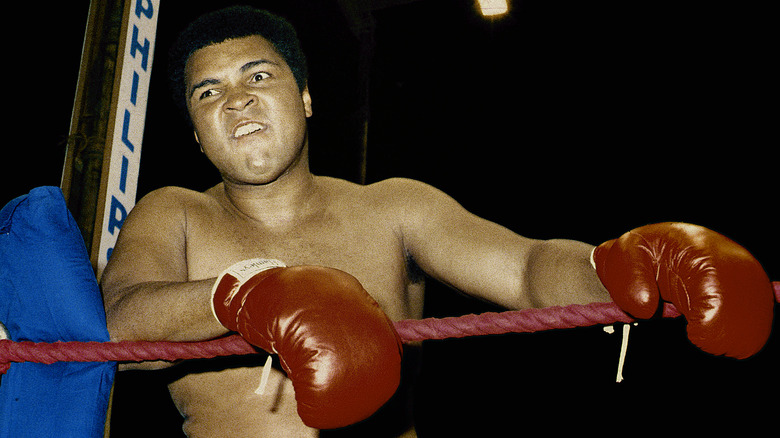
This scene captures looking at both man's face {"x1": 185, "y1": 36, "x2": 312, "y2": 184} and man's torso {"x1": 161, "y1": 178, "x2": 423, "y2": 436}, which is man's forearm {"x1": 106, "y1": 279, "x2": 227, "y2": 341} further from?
man's face {"x1": 185, "y1": 36, "x2": 312, "y2": 184}

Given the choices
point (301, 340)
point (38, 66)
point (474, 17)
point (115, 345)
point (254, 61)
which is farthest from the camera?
point (474, 17)

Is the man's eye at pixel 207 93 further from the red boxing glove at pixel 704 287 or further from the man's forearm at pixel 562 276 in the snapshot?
the red boxing glove at pixel 704 287

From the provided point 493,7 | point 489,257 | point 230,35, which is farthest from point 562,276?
point 493,7

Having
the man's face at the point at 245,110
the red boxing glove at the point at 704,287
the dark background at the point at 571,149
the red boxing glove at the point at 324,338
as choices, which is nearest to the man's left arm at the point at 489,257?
the red boxing glove at the point at 704,287

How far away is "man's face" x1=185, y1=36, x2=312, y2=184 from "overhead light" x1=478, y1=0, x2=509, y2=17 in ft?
7.51

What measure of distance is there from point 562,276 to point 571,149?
7.07 feet

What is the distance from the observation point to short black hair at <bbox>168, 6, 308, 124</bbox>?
1.14 metres

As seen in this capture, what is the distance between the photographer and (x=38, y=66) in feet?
3.98

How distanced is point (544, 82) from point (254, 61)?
225 cm

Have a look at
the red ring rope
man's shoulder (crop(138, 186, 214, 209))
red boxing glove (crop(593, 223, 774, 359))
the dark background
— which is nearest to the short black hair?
man's shoulder (crop(138, 186, 214, 209))

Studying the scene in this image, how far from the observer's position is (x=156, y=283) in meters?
0.75

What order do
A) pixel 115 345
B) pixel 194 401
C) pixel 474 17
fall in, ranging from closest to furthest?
pixel 115 345
pixel 194 401
pixel 474 17

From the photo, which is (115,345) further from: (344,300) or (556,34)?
(556,34)

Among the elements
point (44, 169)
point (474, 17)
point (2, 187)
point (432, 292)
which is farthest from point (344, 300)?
point (474, 17)
